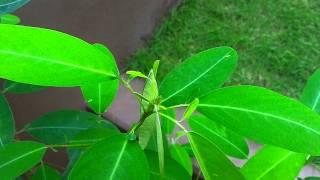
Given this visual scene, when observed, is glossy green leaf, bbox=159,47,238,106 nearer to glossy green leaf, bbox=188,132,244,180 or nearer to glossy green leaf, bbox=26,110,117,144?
A: glossy green leaf, bbox=188,132,244,180

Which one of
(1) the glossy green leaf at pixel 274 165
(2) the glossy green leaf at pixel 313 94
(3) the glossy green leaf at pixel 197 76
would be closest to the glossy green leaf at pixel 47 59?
(3) the glossy green leaf at pixel 197 76

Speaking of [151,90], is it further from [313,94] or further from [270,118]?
[313,94]

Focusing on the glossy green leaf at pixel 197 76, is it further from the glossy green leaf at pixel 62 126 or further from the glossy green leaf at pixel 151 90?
the glossy green leaf at pixel 62 126

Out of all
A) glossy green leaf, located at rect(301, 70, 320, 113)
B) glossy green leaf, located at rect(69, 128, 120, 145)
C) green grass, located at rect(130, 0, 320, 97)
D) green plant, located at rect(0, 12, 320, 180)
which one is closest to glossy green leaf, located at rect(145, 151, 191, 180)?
green plant, located at rect(0, 12, 320, 180)

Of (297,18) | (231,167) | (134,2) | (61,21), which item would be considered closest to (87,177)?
(231,167)

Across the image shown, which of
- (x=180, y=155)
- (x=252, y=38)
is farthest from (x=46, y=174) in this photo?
(x=252, y=38)

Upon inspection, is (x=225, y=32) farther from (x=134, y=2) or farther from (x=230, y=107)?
(x=230, y=107)
